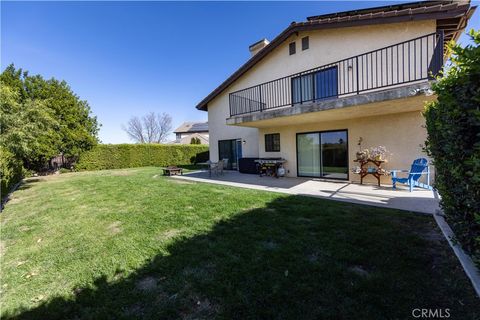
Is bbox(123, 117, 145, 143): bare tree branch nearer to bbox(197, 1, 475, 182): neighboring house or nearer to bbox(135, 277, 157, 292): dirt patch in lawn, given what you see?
bbox(197, 1, 475, 182): neighboring house

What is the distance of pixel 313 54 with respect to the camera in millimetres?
9742

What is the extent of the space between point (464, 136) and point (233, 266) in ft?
9.59

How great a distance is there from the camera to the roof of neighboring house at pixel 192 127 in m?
47.2

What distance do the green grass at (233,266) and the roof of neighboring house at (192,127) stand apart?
42546 millimetres

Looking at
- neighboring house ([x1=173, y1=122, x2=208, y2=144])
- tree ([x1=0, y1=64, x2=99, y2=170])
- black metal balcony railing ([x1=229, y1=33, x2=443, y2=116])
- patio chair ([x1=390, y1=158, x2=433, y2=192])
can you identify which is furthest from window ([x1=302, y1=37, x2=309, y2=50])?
neighboring house ([x1=173, y1=122, x2=208, y2=144])

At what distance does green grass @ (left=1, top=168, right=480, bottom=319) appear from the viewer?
208 centimetres

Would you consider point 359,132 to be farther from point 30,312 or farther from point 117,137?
point 117,137

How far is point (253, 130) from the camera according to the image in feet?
41.8

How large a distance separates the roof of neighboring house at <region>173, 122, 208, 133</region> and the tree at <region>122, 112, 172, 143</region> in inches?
124

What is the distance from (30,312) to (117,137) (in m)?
55.3

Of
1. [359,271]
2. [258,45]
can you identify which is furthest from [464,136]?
[258,45]

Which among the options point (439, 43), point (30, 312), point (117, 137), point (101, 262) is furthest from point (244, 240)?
point (117, 137)

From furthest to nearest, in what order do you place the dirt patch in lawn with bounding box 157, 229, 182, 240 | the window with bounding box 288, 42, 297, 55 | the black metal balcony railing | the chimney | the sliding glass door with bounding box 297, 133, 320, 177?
the chimney → the window with bounding box 288, 42, 297, 55 → the sliding glass door with bounding box 297, 133, 320, 177 → the black metal balcony railing → the dirt patch in lawn with bounding box 157, 229, 182, 240

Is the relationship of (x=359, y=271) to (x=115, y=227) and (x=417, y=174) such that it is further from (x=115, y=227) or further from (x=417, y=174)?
(x=417, y=174)
